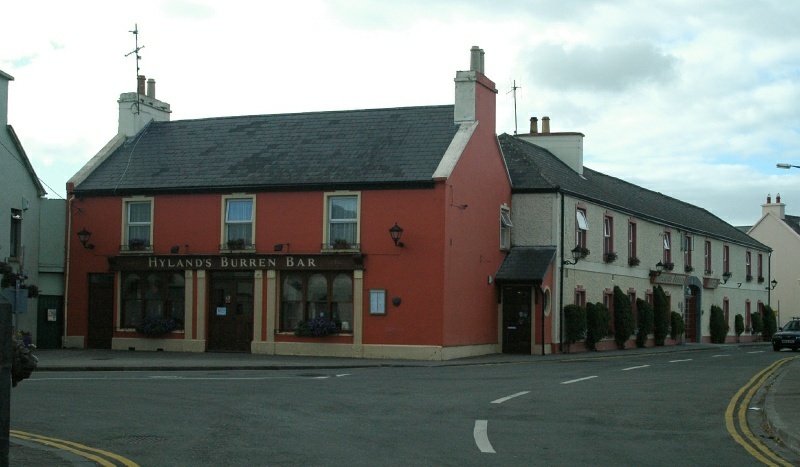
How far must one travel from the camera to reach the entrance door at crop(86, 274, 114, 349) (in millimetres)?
34156

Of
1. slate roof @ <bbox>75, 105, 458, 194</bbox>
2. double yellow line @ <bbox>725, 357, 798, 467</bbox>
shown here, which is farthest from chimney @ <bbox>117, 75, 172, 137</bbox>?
double yellow line @ <bbox>725, 357, 798, 467</bbox>

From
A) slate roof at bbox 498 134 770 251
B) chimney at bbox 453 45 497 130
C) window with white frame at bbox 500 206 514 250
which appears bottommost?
window with white frame at bbox 500 206 514 250

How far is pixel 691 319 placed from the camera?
50.5 metres

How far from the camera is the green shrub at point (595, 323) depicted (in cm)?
3706

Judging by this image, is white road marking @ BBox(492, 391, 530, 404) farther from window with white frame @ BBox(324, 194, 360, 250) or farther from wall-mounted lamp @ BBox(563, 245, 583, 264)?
wall-mounted lamp @ BBox(563, 245, 583, 264)

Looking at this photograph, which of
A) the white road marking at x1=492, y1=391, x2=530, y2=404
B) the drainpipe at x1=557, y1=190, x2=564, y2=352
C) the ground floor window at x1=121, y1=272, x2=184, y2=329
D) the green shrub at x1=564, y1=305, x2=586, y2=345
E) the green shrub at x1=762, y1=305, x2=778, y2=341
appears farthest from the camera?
the green shrub at x1=762, y1=305, x2=778, y2=341

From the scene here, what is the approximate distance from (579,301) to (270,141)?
1298cm

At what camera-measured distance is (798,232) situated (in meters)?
73.8

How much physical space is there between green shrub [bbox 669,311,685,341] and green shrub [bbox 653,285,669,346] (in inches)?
61.9

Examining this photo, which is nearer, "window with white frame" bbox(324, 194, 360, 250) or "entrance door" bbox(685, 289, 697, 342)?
"window with white frame" bbox(324, 194, 360, 250)

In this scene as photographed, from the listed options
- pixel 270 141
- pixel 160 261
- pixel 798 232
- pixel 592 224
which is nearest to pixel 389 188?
pixel 270 141

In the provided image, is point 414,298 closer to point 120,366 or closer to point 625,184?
point 120,366

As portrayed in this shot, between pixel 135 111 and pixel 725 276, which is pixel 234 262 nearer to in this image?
pixel 135 111

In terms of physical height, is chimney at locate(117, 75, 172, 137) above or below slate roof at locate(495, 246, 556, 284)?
above
